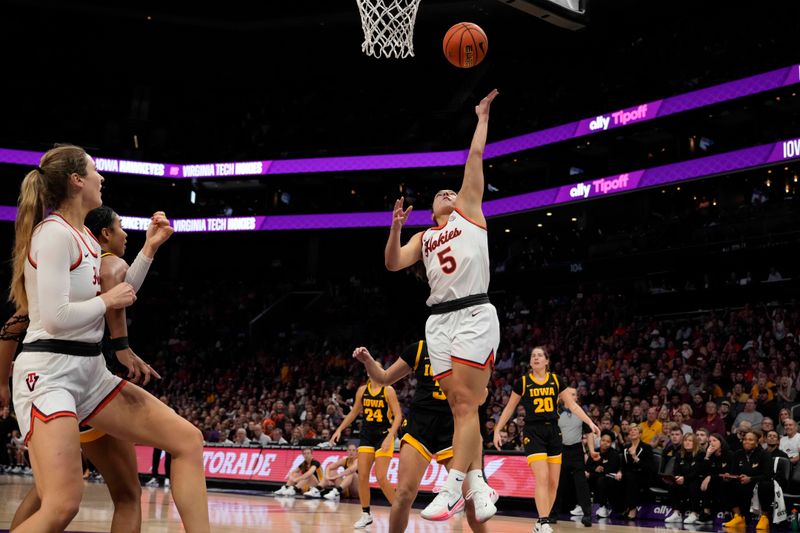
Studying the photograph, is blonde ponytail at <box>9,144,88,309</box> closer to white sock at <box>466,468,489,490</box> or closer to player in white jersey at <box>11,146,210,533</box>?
player in white jersey at <box>11,146,210,533</box>

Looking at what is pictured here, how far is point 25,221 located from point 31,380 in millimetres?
875

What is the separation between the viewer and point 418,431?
6941mm

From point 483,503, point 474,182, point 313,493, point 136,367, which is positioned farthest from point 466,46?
point 313,493

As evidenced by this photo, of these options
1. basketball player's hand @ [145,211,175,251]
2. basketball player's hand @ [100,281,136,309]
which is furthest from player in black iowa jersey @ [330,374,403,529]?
basketball player's hand @ [100,281,136,309]

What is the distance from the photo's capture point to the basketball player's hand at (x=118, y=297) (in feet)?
14.7

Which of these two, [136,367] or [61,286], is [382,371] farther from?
[61,286]

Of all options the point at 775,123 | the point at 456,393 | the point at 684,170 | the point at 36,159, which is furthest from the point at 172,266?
the point at 456,393

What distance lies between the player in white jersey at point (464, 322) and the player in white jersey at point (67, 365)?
206 centimetres

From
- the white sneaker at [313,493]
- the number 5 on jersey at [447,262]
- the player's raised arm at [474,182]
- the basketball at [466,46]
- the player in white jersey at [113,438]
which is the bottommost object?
the white sneaker at [313,493]

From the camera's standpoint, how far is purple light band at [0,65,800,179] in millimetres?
25797

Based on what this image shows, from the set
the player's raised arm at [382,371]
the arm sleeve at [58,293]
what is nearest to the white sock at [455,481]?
the player's raised arm at [382,371]

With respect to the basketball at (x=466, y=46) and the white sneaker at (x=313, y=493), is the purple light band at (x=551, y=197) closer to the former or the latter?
the white sneaker at (x=313, y=493)

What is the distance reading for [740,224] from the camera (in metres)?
25.6

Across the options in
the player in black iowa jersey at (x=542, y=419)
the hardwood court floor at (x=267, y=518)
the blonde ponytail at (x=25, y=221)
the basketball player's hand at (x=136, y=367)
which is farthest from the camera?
the player in black iowa jersey at (x=542, y=419)
